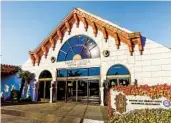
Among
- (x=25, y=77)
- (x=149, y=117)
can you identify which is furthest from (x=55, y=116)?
(x=25, y=77)

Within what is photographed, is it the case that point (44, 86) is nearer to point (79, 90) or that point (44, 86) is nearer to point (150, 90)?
point (79, 90)

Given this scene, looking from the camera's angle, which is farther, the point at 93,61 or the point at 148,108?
the point at 93,61

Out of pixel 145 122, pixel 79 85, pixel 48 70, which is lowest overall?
pixel 145 122

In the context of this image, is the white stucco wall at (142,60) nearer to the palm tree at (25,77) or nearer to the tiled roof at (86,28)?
the tiled roof at (86,28)

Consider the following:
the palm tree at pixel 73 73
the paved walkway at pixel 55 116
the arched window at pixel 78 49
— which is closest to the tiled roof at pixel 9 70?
the arched window at pixel 78 49

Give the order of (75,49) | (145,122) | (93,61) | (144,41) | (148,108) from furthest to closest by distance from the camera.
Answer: (75,49) → (93,61) → (144,41) → (148,108) → (145,122)

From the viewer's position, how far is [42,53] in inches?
1088

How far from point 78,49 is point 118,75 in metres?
5.49

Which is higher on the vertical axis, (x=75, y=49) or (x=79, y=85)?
(x=75, y=49)

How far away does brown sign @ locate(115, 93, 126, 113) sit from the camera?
44.0 feet

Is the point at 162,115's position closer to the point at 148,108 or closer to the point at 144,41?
the point at 148,108

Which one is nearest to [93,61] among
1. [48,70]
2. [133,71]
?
[133,71]

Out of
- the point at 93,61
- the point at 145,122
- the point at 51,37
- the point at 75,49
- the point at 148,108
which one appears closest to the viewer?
the point at 145,122

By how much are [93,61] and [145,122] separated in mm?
12992
